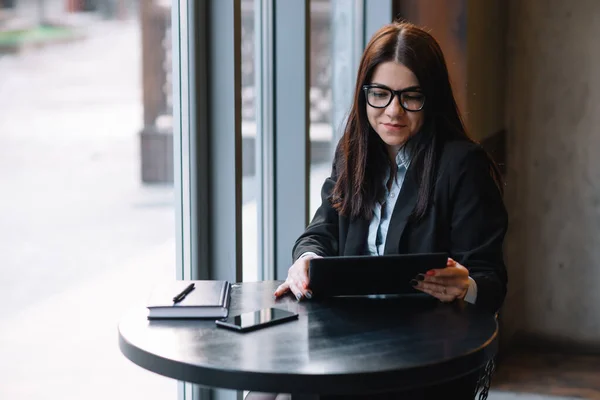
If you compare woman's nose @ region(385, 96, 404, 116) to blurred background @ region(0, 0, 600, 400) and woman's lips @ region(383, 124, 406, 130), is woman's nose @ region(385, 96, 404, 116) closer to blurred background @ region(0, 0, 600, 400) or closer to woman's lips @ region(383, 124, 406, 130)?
woman's lips @ region(383, 124, 406, 130)

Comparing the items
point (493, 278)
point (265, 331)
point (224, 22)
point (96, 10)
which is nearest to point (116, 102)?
point (96, 10)

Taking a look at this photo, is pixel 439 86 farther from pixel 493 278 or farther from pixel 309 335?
pixel 309 335

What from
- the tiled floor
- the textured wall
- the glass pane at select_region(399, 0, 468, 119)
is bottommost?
the tiled floor

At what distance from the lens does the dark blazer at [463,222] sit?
2035mm

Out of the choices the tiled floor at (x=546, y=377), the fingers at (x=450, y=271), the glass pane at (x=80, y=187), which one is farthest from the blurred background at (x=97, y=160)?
the tiled floor at (x=546, y=377)

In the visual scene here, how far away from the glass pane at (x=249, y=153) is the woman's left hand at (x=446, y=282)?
1.10 m

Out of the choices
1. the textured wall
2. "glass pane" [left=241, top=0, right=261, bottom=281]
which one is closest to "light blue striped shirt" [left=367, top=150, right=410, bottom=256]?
"glass pane" [left=241, top=0, right=261, bottom=281]

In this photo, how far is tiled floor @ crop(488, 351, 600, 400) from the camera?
4105 mm

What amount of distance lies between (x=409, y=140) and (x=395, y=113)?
0.39ft

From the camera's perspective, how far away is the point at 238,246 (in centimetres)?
250

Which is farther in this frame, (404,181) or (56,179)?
(404,181)

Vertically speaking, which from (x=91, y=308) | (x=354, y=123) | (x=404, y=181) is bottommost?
(x=91, y=308)

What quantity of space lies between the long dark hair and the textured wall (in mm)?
2709

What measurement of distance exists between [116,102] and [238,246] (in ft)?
1.98
